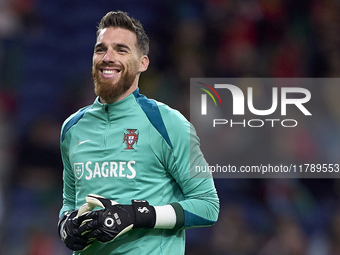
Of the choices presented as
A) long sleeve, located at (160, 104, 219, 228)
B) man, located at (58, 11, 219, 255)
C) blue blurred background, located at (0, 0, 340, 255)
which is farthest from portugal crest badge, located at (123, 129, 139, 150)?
blue blurred background, located at (0, 0, 340, 255)

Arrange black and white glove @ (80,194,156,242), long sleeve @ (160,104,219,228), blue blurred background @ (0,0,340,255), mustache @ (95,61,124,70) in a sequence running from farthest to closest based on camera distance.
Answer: blue blurred background @ (0,0,340,255) < mustache @ (95,61,124,70) < long sleeve @ (160,104,219,228) < black and white glove @ (80,194,156,242)

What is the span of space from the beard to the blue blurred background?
271cm

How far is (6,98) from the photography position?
19.2 feet

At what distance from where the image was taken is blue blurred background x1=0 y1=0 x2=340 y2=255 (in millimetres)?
5188

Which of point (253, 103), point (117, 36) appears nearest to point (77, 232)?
point (117, 36)

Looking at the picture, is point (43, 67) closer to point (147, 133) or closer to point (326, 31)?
point (326, 31)

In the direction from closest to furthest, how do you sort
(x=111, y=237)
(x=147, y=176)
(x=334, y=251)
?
(x=111, y=237), (x=147, y=176), (x=334, y=251)

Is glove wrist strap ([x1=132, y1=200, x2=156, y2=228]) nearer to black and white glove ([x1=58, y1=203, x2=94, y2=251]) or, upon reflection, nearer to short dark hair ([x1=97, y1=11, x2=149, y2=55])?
black and white glove ([x1=58, y1=203, x2=94, y2=251])

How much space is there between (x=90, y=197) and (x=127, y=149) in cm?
32

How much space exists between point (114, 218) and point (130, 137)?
455mm

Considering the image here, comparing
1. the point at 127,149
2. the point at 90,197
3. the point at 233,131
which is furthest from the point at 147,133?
the point at 233,131

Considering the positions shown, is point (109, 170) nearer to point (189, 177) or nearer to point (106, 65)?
point (189, 177)

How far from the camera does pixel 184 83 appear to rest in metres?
5.75

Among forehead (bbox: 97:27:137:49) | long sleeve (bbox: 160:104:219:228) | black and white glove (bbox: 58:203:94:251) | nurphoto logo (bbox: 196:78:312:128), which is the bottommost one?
black and white glove (bbox: 58:203:94:251)
